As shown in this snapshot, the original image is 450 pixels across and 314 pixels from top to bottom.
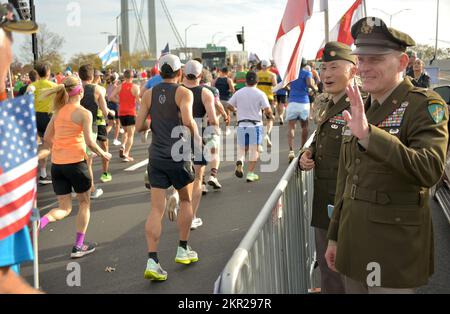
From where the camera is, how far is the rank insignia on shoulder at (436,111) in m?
2.31

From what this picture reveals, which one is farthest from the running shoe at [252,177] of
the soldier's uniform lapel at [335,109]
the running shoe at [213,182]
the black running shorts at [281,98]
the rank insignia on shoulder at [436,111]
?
the black running shorts at [281,98]

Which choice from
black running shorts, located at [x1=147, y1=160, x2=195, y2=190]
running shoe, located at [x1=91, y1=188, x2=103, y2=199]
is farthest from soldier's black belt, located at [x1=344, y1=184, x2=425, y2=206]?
running shoe, located at [x1=91, y1=188, x2=103, y2=199]

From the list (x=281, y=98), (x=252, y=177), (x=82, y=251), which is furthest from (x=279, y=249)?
(x=281, y=98)

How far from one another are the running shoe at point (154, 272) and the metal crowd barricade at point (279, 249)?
4.53ft

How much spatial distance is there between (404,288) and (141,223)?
4726mm

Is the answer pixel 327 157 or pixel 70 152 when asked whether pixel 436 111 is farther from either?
pixel 70 152

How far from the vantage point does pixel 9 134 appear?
1.88 m

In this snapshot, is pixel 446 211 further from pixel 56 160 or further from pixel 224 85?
pixel 224 85

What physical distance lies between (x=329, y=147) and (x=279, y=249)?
86 cm

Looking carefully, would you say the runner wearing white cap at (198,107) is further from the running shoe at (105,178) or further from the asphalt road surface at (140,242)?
the running shoe at (105,178)

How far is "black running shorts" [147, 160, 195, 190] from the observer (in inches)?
196

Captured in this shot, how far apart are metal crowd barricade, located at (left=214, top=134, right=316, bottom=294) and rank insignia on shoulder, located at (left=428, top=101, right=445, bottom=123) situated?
0.96 m

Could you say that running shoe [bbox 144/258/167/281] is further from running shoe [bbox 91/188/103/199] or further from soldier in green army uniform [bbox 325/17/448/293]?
running shoe [bbox 91/188/103/199]

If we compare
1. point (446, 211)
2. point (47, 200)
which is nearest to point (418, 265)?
point (446, 211)
